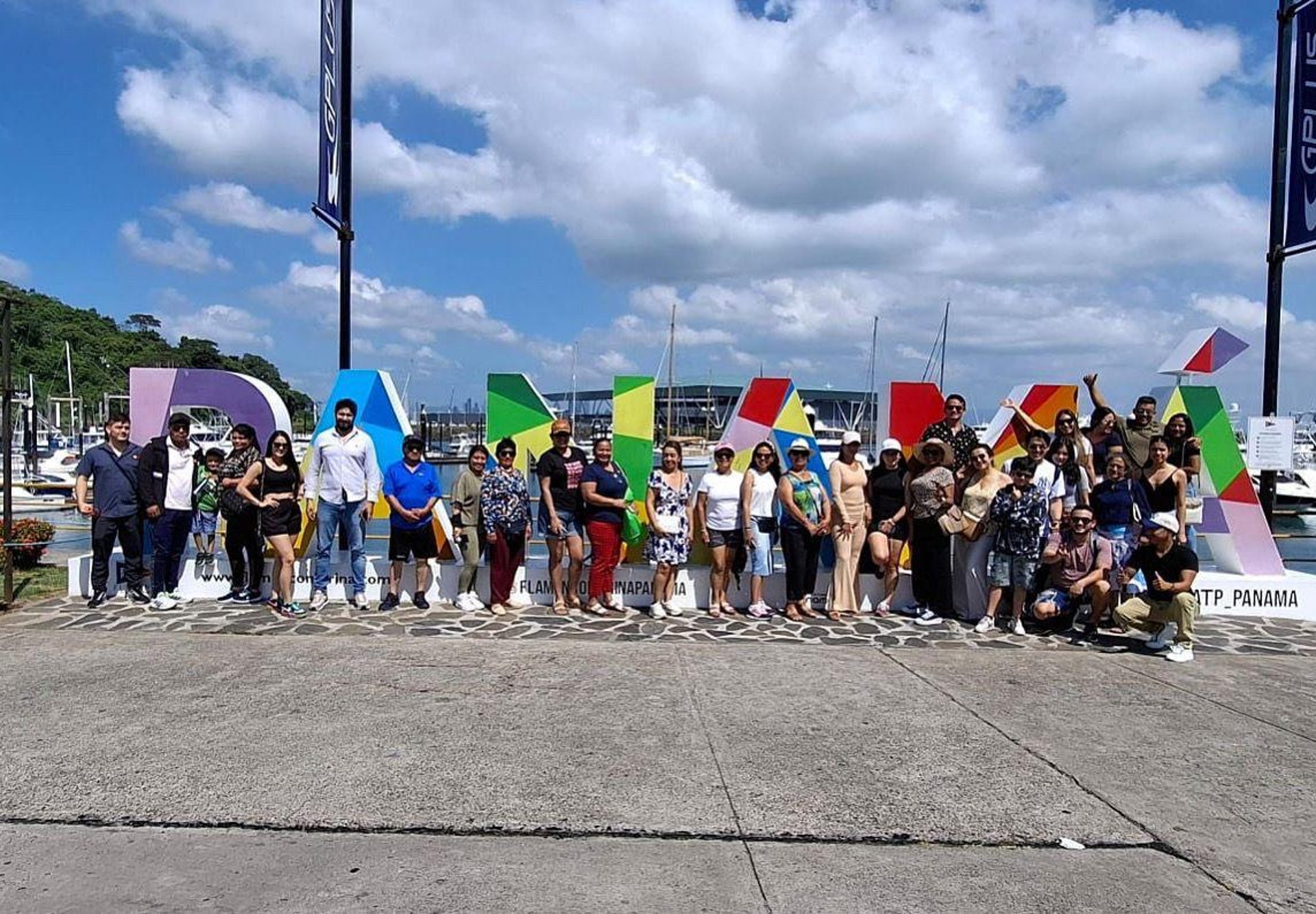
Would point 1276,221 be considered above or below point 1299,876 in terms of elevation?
above

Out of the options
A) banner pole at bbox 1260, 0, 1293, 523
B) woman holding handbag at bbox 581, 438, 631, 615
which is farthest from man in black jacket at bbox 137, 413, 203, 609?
banner pole at bbox 1260, 0, 1293, 523

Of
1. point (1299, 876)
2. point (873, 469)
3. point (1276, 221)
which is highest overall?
point (1276, 221)

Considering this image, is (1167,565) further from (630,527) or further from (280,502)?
(280,502)

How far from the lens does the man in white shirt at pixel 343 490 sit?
26.9 feet

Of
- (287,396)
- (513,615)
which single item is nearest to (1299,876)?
(513,615)

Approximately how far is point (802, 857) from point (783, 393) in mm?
6521

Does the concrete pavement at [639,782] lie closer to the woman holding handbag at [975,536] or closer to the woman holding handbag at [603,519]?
the woman holding handbag at [975,536]

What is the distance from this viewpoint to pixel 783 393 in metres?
9.62

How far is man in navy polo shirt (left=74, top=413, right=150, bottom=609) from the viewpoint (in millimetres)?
7930

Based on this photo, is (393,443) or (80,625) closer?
(80,625)

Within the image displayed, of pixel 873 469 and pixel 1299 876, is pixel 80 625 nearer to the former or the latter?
pixel 873 469

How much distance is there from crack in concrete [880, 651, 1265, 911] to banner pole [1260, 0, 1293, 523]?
5.59 m

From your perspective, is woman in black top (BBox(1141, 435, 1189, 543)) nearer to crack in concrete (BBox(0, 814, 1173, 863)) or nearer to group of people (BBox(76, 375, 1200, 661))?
group of people (BBox(76, 375, 1200, 661))

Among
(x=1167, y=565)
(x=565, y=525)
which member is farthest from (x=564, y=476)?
(x=1167, y=565)
